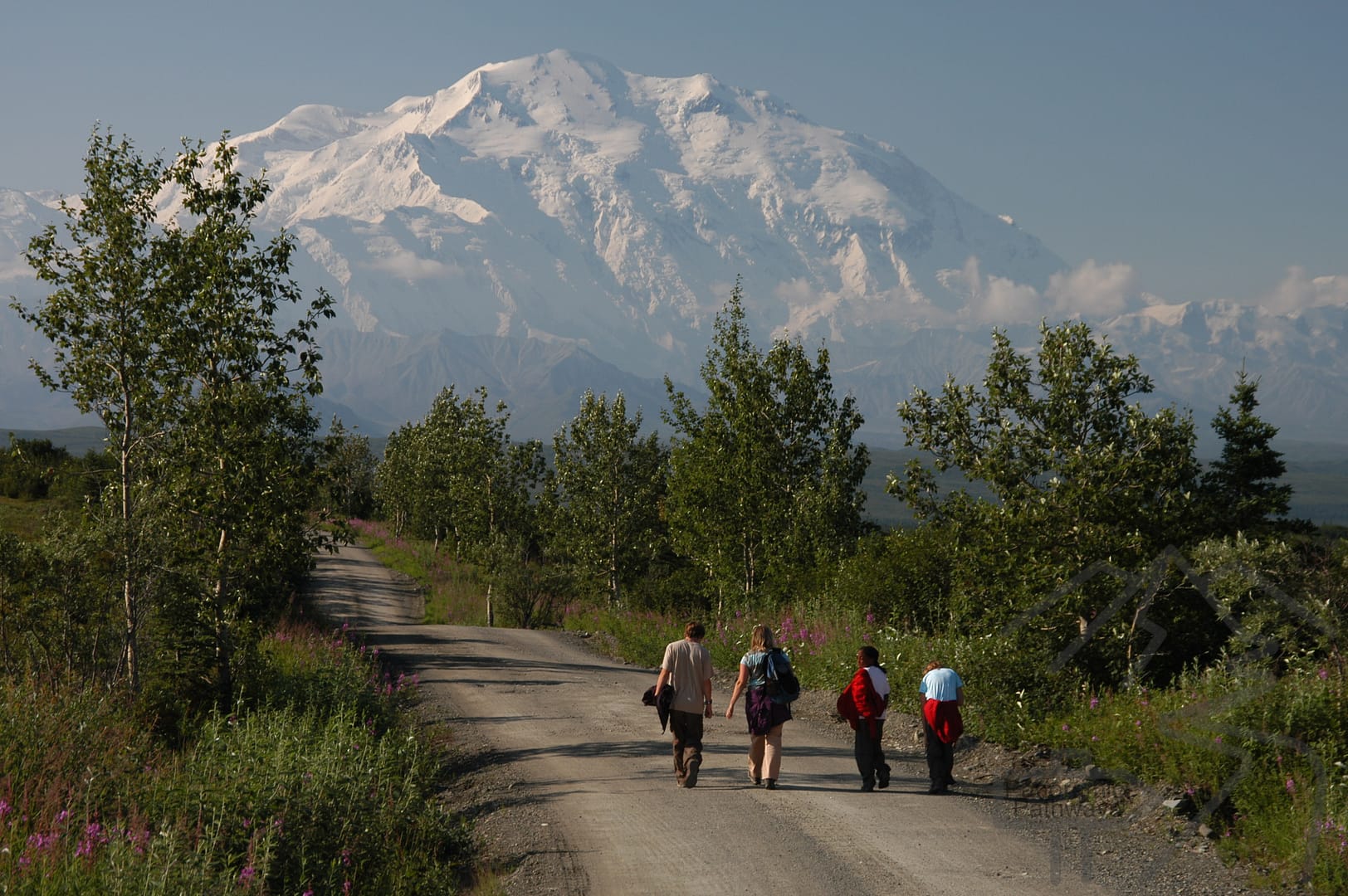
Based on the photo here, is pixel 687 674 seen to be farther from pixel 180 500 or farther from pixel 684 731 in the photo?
pixel 180 500

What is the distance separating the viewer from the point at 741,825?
1104cm

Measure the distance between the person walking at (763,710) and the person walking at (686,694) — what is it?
1.34ft

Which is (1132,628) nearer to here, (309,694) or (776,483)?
(309,694)

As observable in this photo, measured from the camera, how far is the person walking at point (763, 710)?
12555mm

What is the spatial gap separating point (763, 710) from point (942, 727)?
2.05 meters

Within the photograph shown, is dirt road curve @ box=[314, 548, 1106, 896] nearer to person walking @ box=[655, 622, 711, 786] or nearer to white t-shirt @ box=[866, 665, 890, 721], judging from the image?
person walking @ box=[655, 622, 711, 786]

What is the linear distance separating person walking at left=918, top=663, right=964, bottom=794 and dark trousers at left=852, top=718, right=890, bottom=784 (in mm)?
535

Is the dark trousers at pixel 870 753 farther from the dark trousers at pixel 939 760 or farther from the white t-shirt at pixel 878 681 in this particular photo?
the dark trousers at pixel 939 760

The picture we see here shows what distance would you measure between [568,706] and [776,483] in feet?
46.4

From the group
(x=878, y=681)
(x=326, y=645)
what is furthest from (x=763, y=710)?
(x=326, y=645)

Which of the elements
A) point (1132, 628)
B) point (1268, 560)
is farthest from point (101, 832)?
point (1268, 560)

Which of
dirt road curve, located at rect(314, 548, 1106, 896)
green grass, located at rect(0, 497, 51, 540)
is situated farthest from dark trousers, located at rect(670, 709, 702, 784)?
green grass, located at rect(0, 497, 51, 540)

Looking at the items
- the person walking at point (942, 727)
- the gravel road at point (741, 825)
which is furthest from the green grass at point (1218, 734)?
the person walking at point (942, 727)

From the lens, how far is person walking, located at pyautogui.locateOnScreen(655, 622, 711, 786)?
13.0 m
